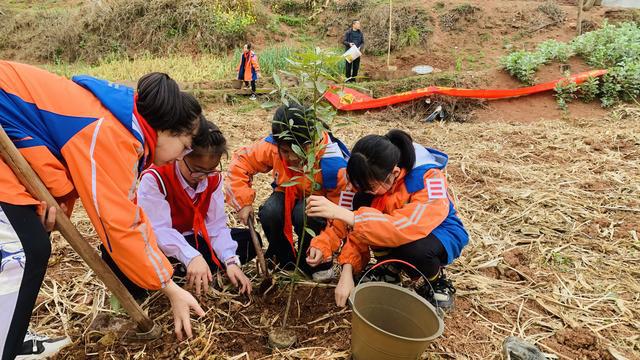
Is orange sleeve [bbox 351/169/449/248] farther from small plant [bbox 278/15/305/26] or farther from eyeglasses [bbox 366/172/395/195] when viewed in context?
small plant [bbox 278/15/305/26]

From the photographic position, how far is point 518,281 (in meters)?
2.82

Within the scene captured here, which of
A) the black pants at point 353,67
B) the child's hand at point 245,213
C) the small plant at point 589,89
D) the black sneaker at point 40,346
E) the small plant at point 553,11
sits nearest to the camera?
the black sneaker at point 40,346

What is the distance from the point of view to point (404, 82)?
370 inches

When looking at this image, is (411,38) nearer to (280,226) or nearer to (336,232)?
(280,226)

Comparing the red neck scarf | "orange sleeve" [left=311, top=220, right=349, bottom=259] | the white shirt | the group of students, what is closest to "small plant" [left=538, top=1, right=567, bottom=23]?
the group of students

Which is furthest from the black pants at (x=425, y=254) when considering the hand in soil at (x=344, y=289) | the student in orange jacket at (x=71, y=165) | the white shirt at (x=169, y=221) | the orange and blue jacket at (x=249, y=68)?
the orange and blue jacket at (x=249, y=68)

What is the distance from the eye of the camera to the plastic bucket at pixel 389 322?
5.28 feet

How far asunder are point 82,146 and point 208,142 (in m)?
0.71

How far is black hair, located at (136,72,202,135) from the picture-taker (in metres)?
1.66

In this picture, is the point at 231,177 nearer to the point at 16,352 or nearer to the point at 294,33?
the point at 16,352

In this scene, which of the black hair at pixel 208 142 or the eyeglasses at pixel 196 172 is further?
the eyeglasses at pixel 196 172

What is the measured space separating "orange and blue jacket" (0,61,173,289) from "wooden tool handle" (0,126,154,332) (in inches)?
1.2

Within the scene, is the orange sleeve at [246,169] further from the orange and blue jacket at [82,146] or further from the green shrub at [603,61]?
the green shrub at [603,61]

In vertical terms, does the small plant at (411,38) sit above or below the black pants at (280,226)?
below
